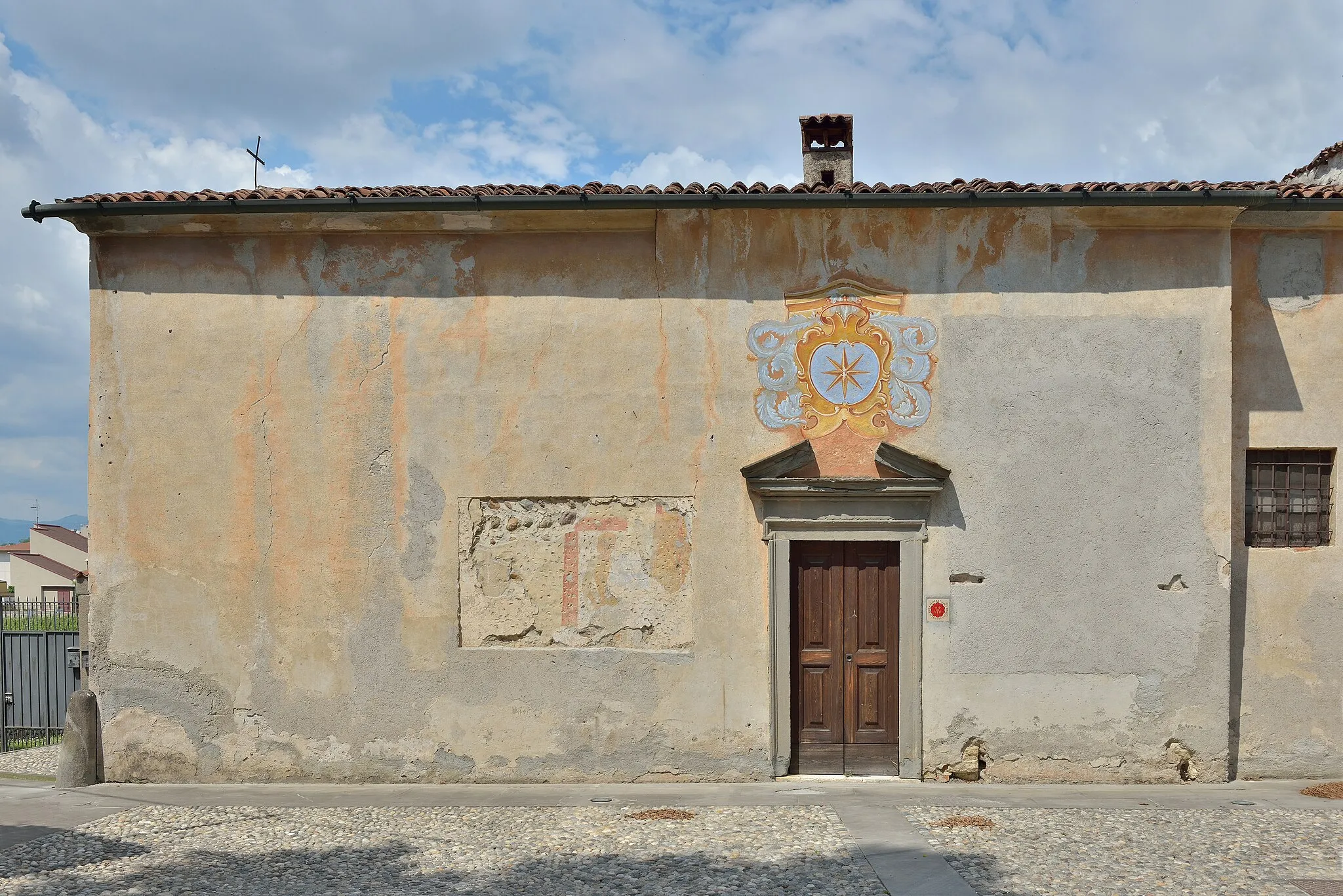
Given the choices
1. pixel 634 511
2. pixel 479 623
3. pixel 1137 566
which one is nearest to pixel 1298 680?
pixel 1137 566

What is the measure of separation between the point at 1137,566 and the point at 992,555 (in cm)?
112

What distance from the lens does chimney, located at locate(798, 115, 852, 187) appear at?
904cm

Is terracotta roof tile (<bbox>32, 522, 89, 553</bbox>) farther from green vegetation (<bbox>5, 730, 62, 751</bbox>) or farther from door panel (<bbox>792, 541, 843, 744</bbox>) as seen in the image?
door panel (<bbox>792, 541, 843, 744</bbox>)

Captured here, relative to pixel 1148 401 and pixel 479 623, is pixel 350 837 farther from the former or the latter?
pixel 1148 401

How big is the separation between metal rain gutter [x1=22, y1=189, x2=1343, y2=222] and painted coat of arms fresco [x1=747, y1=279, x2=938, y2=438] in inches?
29.3

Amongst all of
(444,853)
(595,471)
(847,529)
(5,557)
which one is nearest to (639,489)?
(595,471)

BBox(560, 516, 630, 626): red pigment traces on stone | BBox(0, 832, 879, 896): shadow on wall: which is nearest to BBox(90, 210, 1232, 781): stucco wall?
BBox(560, 516, 630, 626): red pigment traces on stone

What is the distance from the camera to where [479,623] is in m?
7.58

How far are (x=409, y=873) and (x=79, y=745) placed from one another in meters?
3.74

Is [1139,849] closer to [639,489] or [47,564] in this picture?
[639,489]

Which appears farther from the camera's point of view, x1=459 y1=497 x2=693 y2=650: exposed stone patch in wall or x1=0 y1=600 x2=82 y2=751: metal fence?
x1=0 y1=600 x2=82 y2=751: metal fence

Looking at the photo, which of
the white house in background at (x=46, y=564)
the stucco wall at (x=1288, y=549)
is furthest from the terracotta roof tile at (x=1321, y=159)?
the white house in background at (x=46, y=564)

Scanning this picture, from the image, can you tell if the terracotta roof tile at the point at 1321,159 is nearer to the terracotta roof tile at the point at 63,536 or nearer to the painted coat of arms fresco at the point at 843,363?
the painted coat of arms fresco at the point at 843,363

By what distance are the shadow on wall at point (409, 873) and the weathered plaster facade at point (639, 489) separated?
1726mm
